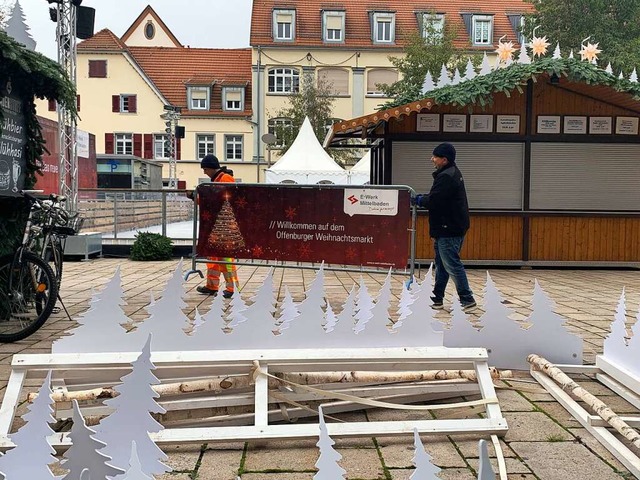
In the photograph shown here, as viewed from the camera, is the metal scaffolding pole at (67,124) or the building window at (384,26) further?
the building window at (384,26)

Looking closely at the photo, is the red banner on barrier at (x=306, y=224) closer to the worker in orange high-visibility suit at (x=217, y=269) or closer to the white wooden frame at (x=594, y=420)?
the worker in orange high-visibility suit at (x=217, y=269)

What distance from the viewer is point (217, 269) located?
324 inches

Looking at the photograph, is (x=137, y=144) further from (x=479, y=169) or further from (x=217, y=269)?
(x=217, y=269)

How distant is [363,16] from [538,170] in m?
37.3

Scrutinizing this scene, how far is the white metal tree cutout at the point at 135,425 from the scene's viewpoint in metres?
2.14

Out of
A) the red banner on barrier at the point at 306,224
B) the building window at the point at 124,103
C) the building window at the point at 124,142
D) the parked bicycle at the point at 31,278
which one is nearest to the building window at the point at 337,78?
the building window at the point at 124,103

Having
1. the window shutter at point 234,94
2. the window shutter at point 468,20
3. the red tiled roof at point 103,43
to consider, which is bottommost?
the window shutter at point 234,94

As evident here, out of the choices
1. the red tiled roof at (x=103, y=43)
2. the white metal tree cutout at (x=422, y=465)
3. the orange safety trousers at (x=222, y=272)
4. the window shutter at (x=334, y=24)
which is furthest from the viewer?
the window shutter at (x=334, y=24)

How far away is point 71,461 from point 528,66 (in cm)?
1083

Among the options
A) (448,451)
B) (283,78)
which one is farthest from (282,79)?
(448,451)

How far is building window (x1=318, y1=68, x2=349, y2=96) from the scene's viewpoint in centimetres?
4350

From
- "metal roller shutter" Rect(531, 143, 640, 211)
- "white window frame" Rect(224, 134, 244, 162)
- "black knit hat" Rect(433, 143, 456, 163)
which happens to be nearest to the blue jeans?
"black knit hat" Rect(433, 143, 456, 163)

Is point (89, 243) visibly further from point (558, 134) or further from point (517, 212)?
point (558, 134)

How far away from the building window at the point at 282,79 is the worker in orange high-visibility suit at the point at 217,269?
36418mm
